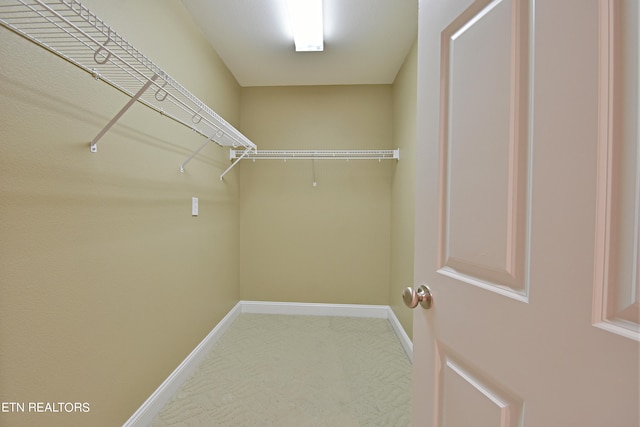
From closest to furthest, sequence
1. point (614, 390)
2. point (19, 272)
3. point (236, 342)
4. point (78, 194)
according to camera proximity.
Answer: point (614, 390)
point (19, 272)
point (78, 194)
point (236, 342)

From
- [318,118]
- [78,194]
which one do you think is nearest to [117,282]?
[78,194]

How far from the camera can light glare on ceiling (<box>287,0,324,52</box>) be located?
159 cm

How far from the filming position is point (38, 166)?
0.87 m

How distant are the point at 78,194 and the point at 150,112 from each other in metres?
0.60

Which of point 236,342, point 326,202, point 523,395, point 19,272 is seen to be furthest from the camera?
point 326,202

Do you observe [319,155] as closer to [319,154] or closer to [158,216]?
[319,154]

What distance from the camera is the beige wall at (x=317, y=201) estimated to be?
8.93 ft

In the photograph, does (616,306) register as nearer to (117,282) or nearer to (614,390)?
(614,390)

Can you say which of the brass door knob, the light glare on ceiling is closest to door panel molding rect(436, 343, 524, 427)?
the brass door knob

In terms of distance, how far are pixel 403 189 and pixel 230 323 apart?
204 centimetres

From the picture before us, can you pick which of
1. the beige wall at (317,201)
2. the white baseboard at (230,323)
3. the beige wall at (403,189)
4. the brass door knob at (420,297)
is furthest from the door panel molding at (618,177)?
the beige wall at (317,201)

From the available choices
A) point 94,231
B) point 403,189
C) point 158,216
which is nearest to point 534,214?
point 94,231

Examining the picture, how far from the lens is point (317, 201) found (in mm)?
2773

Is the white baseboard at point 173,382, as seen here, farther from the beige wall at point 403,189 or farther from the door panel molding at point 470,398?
the beige wall at point 403,189
